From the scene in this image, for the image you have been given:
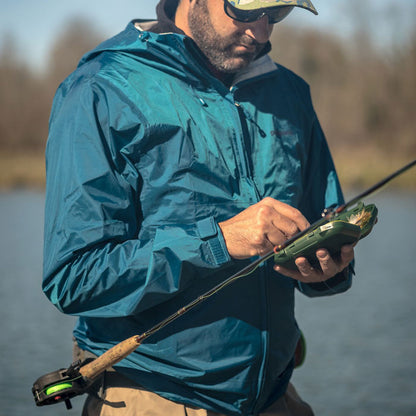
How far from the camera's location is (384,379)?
8125mm

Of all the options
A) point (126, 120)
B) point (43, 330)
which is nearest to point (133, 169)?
point (126, 120)

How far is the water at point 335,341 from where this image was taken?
7.43 meters

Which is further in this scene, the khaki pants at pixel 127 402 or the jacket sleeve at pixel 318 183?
the jacket sleeve at pixel 318 183

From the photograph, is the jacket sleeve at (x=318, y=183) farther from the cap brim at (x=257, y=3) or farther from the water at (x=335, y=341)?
the water at (x=335, y=341)

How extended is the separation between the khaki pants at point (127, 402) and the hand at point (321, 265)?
0.42 metres

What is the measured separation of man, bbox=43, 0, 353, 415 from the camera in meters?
1.90

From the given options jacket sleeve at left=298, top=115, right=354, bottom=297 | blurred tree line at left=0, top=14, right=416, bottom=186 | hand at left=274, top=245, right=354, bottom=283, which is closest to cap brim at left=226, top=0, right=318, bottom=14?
jacket sleeve at left=298, top=115, right=354, bottom=297

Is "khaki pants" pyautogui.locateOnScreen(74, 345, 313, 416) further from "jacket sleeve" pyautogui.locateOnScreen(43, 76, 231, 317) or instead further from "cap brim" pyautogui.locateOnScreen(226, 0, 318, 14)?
"cap brim" pyautogui.locateOnScreen(226, 0, 318, 14)

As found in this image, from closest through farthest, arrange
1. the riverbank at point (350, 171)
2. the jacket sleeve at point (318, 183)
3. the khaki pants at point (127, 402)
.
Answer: the khaki pants at point (127, 402) → the jacket sleeve at point (318, 183) → the riverbank at point (350, 171)

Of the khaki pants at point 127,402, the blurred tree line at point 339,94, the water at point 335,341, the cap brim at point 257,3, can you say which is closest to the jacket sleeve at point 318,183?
the cap brim at point 257,3

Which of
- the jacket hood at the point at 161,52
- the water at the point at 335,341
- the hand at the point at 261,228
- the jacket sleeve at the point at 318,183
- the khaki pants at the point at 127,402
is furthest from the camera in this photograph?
the water at the point at 335,341

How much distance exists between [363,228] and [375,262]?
40.5 ft

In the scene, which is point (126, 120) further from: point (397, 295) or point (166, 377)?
point (397, 295)

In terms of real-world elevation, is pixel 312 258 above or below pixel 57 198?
below
